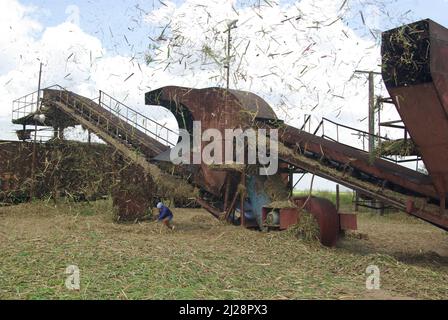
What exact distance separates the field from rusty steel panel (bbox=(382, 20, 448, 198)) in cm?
189

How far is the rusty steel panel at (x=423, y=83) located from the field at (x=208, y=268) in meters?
1.89

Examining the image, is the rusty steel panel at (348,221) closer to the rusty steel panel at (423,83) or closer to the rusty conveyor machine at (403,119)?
the rusty conveyor machine at (403,119)

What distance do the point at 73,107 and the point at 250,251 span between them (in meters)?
12.1

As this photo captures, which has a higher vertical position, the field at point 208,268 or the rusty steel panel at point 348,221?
the rusty steel panel at point 348,221

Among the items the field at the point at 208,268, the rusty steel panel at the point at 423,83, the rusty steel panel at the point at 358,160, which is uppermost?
the rusty steel panel at the point at 423,83

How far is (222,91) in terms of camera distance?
34.1ft

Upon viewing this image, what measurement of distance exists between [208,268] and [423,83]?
4.22 metres

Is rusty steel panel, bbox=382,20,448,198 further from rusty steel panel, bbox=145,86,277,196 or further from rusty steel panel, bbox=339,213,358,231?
rusty steel panel, bbox=145,86,277,196

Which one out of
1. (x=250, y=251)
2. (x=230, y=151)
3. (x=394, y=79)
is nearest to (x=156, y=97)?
(x=230, y=151)

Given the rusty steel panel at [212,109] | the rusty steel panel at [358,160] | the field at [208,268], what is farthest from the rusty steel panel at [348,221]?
the rusty steel panel at [212,109]

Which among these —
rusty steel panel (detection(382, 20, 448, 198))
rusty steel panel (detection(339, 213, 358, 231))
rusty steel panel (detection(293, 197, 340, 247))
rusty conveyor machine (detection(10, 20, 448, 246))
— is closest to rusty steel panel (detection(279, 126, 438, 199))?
rusty conveyor machine (detection(10, 20, 448, 246))

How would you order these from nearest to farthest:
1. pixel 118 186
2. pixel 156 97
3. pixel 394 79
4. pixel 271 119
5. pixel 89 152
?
pixel 394 79
pixel 271 119
pixel 156 97
pixel 118 186
pixel 89 152

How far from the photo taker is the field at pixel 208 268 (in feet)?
15.7
